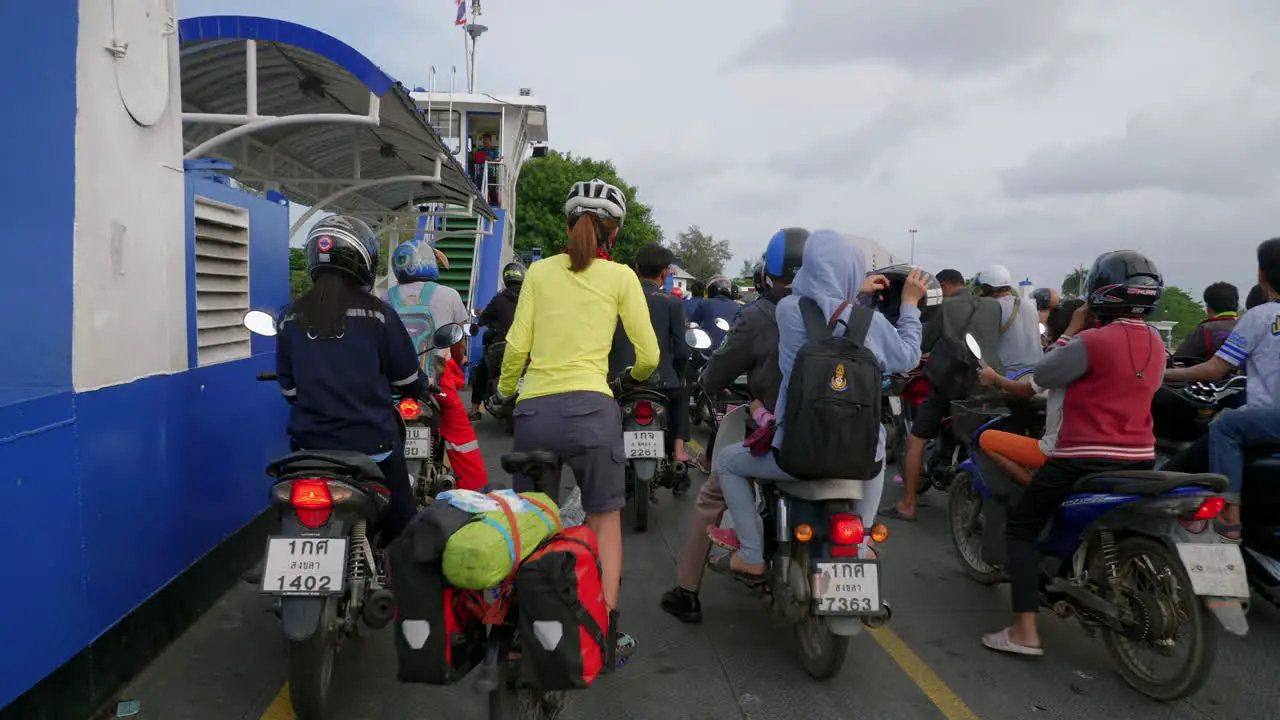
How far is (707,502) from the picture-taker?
4352 millimetres

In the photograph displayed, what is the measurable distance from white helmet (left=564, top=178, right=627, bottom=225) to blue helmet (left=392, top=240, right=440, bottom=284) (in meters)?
2.56

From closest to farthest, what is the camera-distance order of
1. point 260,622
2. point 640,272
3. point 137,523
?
point 137,523 < point 260,622 < point 640,272

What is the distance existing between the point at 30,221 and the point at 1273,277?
5.73 meters

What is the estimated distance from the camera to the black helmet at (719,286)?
1016 centimetres

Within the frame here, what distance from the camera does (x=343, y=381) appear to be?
348 centimetres

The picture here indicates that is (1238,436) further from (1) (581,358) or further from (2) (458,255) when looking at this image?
(2) (458,255)

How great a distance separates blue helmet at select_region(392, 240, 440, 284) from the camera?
19.8ft

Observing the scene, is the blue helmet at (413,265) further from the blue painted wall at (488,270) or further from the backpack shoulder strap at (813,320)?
the blue painted wall at (488,270)

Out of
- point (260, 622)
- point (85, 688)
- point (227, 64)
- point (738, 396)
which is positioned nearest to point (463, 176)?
point (227, 64)

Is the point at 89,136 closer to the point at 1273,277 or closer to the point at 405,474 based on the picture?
the point at 405,474

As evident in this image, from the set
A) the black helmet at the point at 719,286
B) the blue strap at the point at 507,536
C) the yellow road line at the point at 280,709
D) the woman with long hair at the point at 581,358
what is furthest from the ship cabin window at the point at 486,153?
the blue strap at the point at 507,536

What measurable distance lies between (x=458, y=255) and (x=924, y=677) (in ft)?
53.5

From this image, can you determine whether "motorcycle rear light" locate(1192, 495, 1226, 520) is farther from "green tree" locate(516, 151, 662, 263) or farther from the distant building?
"green tree" locate(516, 151, 662, 263)

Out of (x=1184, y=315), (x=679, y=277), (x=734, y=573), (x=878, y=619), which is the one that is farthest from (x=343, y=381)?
(x=679, y=277)
